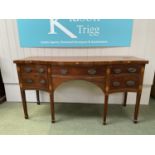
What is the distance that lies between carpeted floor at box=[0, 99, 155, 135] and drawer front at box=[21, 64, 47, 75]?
2.01 ft

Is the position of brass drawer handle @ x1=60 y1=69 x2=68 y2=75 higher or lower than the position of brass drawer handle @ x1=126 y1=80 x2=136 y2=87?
higher

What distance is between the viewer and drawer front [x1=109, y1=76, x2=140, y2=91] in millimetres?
1504

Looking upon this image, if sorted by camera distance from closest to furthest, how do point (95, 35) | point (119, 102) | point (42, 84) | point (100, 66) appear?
1. point (100, 66)
2. point (42, 84)
3. point (95, 35)
4. point (119, 102)

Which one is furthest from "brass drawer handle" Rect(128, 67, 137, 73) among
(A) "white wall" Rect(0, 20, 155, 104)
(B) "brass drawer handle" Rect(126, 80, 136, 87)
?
(A) "white wall" Rect(0, 20, 155, 104)

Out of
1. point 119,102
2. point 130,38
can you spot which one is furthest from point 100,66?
point 119,102

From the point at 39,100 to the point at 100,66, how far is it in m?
1.18

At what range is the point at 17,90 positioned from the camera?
219 centimetres

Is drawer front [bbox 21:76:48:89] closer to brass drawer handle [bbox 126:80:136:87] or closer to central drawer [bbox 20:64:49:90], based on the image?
central drawer [bbox 20:64:49:90]

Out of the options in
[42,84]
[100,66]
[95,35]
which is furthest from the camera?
[95,35]

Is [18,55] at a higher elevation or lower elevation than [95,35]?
lower

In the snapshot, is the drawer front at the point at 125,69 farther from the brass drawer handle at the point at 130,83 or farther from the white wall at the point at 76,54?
the white wall at the point at 76,54

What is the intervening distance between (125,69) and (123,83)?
0.16m

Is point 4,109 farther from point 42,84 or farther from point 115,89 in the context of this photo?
point 115,89

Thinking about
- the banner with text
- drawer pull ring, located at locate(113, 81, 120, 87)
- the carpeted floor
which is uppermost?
the banner with text
